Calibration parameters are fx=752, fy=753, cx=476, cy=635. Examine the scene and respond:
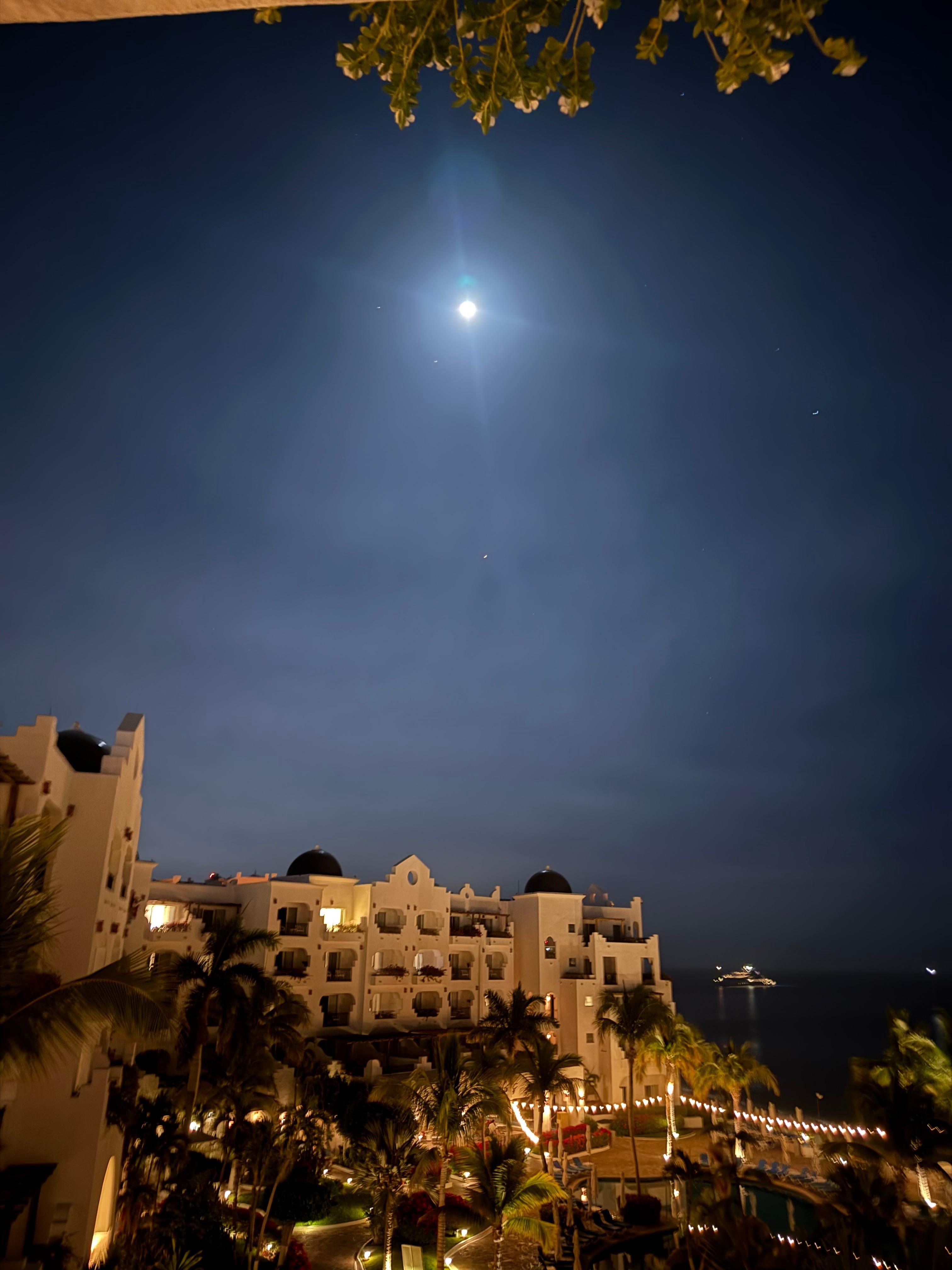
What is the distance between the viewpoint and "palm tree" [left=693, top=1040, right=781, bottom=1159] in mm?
37875

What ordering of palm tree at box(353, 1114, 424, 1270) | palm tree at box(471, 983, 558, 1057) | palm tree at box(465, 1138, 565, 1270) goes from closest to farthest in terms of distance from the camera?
1. palm tree at box(465, 1138, 565, 1270)
2. palm tree at box(353, 1114, 424, 1270)
3. palm tree at box(471, 983, 558, 1057)

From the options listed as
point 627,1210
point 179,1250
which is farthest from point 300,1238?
point 627,1210

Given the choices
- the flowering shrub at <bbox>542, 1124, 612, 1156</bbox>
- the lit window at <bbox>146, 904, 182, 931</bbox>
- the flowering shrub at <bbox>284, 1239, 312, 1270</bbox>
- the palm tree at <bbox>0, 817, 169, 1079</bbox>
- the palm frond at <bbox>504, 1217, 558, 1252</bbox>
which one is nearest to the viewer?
the palm tree at <bbox>0, 817, 169, 1079</bbox>

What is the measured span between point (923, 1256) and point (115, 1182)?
20.9 meters

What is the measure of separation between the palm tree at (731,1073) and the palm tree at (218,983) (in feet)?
79.2

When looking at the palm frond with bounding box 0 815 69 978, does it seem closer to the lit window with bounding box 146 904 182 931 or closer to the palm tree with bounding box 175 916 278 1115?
the palm tree with bounding box 175 916 278 1115

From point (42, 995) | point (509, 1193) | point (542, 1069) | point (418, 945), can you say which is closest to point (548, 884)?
point (418, 945)

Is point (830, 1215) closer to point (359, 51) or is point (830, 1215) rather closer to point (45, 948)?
point (45, 948)

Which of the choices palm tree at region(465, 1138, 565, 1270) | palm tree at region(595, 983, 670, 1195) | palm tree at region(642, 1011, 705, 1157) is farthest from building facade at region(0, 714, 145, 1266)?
palm tree at region(642, 1011, 705, 1157)

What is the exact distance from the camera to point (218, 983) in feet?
92.9

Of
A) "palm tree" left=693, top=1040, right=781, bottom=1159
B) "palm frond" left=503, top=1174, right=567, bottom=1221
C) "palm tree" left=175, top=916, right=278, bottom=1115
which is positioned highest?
"palm tree" left=175, top=916, right=278, bottom=1115

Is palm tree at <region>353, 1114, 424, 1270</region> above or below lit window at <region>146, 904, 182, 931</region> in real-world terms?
below

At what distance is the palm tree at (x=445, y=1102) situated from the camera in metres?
24.1

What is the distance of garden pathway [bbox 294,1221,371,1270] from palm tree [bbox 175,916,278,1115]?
6.01m
